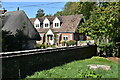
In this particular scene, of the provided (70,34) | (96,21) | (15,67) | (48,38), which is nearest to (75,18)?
(70,34)

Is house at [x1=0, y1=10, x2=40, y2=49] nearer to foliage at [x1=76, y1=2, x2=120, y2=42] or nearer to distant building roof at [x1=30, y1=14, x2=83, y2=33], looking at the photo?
foliage at [x1=76, y1=2, x2=120, y2=42]

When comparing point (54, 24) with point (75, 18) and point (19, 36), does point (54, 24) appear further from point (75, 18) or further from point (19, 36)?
point (19, 36)

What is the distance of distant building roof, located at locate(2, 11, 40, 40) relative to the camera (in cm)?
1744

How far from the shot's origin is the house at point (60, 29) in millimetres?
31469

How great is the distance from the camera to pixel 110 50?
15930mm

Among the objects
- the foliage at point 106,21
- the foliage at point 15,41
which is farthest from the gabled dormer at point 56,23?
the foliage at point 106,21

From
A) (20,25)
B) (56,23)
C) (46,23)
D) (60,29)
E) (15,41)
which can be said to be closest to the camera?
(15,41)

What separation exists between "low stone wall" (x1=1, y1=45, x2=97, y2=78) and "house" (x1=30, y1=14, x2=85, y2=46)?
18.2m

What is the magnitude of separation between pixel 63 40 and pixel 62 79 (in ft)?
84.1

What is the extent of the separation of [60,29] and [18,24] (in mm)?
15989

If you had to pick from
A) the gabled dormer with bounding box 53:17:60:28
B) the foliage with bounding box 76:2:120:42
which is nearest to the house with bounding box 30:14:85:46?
the gabled dormer with bounding box 53:17:60:28

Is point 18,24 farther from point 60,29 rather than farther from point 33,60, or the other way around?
point 60,29

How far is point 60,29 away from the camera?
1305 inches

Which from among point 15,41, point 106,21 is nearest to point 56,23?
point 15,41
